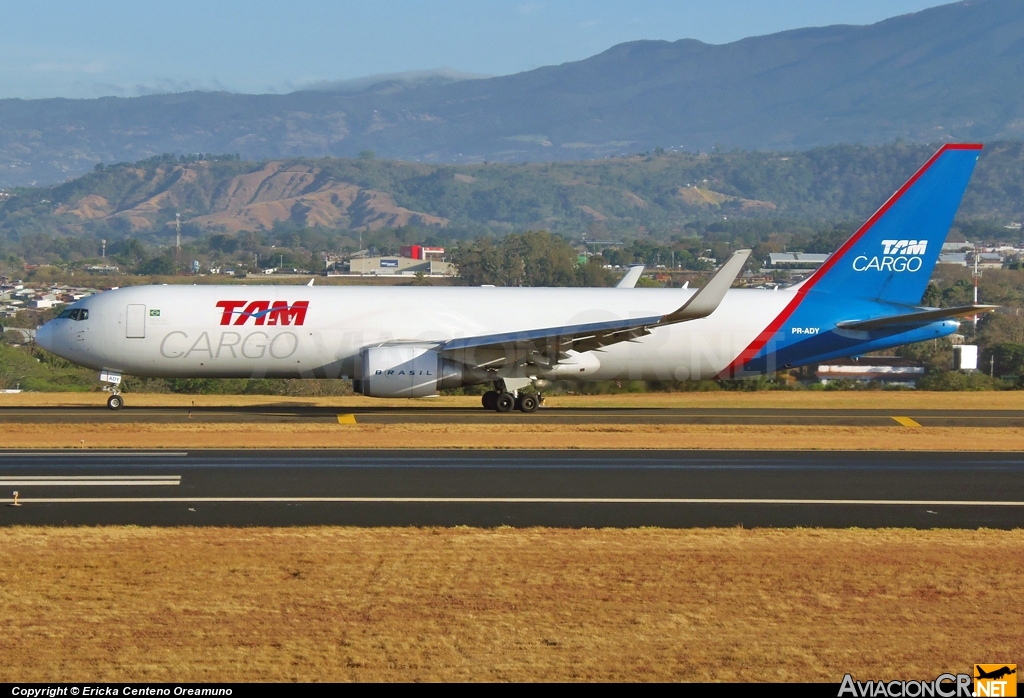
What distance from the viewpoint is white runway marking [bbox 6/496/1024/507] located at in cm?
1833

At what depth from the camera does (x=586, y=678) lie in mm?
10555

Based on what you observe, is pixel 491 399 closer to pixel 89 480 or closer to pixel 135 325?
pixel 135 325

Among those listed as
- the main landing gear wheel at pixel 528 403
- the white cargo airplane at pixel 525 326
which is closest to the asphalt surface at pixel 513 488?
the white cargo airplane at pixel 525 326

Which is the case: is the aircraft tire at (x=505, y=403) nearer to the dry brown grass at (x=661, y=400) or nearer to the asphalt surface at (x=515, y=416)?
the asphalt surface at (x=515, y=416)

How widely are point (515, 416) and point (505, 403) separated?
1136mm

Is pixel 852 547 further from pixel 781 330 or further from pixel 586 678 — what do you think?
pixel 781 330

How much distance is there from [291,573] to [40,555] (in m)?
3.15

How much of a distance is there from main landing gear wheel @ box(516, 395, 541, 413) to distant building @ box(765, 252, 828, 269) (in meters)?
129

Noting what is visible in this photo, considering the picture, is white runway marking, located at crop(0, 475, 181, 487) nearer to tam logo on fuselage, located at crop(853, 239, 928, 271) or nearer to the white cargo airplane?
the white cargo airplane

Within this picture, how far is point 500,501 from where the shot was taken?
62.2 ft

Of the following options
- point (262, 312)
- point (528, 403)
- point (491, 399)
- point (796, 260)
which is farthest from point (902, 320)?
point (796, 260)

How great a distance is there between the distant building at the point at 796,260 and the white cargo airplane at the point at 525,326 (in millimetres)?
124556

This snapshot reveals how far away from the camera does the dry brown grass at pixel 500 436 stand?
84.0ft

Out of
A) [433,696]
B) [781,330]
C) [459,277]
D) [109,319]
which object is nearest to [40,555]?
[433,696]
